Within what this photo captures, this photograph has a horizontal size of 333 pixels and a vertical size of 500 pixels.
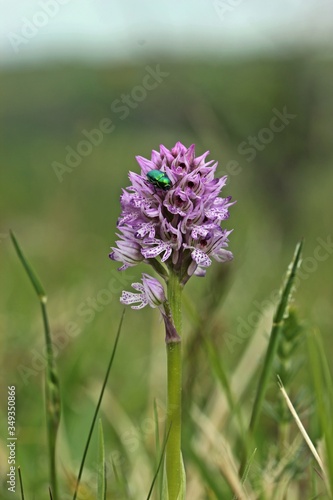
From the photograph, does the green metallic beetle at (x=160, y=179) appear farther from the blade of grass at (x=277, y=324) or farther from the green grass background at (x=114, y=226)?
the blade of grass at (x=277, y=324)

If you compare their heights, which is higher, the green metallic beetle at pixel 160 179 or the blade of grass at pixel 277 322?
the green metallic beetle at pixel 160 179

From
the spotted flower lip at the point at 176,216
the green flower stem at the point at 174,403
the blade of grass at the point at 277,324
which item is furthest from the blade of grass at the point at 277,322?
the green flower stem at the point at 174,403

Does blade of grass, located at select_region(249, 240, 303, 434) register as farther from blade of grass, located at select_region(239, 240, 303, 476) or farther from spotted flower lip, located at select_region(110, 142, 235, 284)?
spotted flower lip, located at select_region(110, 142, 235, 284)

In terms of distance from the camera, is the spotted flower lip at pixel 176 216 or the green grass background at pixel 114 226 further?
the green grass background at pixel 114 226

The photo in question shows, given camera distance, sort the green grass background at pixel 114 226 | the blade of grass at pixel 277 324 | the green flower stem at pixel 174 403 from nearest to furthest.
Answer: the green flower stem at pixel 174 403 → the blade of grass at pixel 277 324 → the green grass background at pixel 114 226

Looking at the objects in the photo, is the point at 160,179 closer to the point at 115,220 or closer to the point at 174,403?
the point at 174,403

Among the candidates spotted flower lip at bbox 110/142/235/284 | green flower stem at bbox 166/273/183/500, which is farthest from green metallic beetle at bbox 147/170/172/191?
green flower stem at bbox 166/273/183/500

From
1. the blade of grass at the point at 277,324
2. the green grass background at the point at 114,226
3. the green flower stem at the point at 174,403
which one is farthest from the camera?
the green grass background at the point at 114,226

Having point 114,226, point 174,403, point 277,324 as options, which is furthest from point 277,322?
point 114,226
